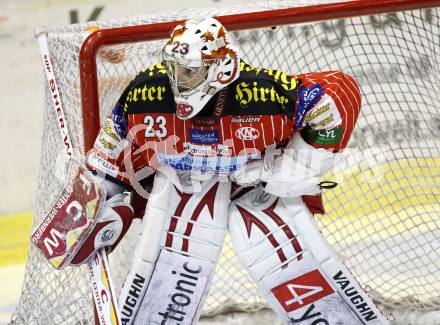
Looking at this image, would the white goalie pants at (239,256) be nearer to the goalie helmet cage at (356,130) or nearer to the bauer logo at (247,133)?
the bauer logo at (247,133)

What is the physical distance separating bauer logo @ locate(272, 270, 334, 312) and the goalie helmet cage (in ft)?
2.14

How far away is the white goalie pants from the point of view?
270 centimetres

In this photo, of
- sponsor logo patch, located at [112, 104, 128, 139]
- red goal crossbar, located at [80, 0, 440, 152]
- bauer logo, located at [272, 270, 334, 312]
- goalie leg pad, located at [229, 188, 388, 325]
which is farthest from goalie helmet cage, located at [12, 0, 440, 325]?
bauer logo, located at [272, 270, 334, 312]

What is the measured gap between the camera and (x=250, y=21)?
9.32 feet

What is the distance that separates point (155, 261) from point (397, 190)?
1058 mm

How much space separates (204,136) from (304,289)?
0.48 m

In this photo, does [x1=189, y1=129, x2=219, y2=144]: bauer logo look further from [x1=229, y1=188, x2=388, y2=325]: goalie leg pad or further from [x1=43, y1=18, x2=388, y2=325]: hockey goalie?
[x1=229, y1=188, x2=388, y2=325]: goalie leg pad

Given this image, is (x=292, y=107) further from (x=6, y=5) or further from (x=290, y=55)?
(x=6, y=5)

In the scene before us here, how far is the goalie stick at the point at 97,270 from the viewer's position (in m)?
2.73

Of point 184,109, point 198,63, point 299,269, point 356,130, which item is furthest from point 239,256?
point 356,130

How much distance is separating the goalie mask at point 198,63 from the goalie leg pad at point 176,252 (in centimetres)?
32

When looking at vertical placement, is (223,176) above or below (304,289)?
above

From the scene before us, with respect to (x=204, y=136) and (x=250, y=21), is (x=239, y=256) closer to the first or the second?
(x=204, y=136)

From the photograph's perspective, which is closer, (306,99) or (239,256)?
(306,99)
